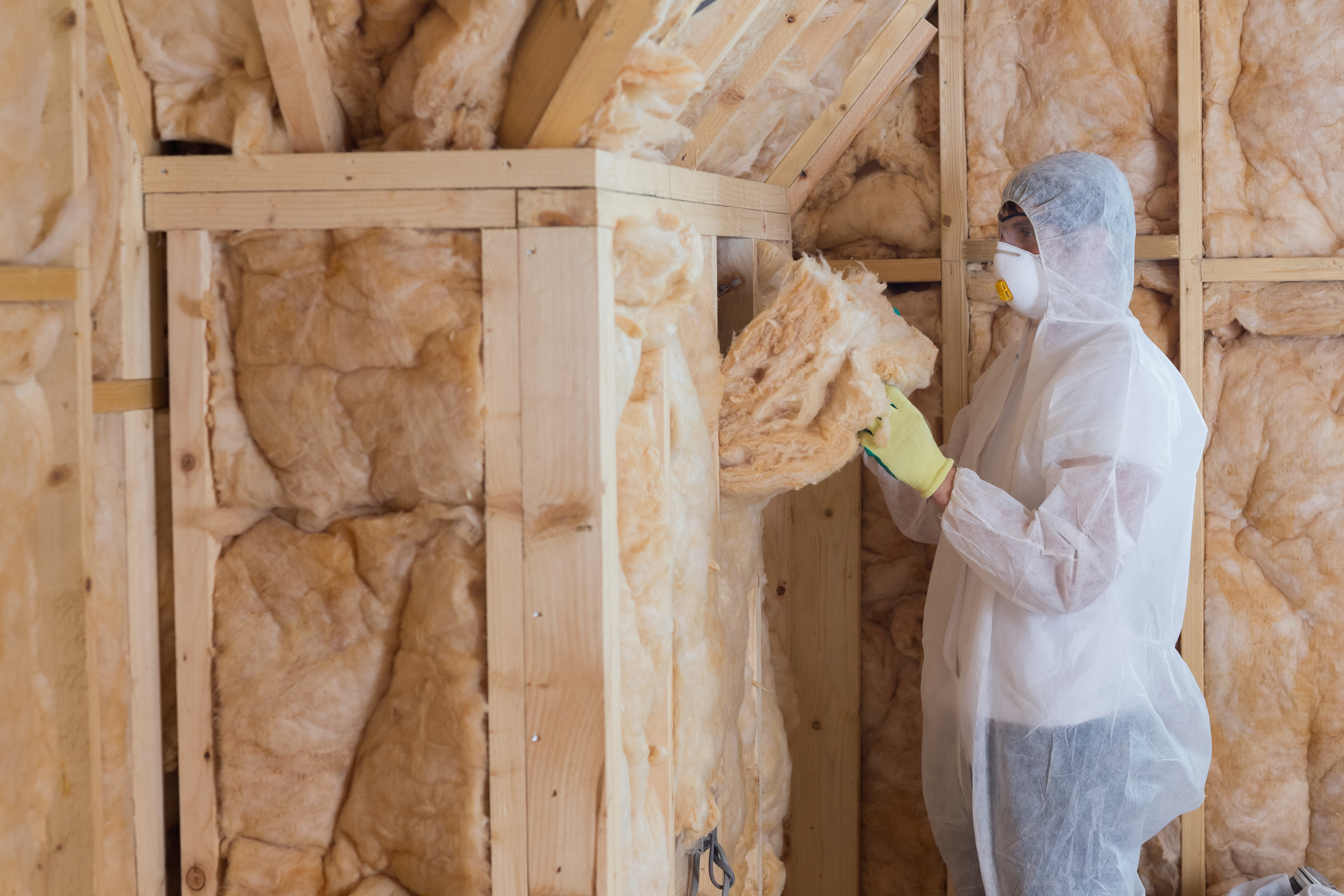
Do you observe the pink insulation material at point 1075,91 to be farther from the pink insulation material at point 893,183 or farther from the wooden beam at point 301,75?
the wooden beam at point 301,75

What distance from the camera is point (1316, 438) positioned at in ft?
7.69

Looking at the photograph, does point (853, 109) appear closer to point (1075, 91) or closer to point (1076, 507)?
point (1075, 91)

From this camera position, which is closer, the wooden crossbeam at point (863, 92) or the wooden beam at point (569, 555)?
the wooden beam at point (569, 555)

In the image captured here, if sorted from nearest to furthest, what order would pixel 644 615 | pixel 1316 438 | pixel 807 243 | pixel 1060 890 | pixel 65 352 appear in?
pixel 65 352
pixel 644 615
pixel 1060 890
pixel 1316 438
pixel 807 243

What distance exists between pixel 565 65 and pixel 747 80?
31.7 inches

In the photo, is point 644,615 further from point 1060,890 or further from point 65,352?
point 1060,890

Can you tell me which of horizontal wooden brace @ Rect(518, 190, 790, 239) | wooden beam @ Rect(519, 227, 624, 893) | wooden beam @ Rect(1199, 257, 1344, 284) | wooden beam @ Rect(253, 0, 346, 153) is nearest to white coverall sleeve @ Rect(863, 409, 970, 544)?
wooden beam @ Rect(1199, 257, 1344, 284)

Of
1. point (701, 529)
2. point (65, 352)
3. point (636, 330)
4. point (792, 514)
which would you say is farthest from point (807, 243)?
point (65, 352)

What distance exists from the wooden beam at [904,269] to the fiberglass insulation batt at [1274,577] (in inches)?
23.1

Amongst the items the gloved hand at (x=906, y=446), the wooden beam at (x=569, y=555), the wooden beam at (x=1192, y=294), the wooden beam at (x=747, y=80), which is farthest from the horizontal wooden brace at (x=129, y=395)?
the wooden beam at (x=1192, y=294)

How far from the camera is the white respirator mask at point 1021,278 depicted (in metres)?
2.04

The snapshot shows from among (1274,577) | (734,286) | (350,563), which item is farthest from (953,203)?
(350,563)

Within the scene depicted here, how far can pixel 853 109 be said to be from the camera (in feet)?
8.08

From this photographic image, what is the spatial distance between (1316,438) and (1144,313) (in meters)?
0.44
